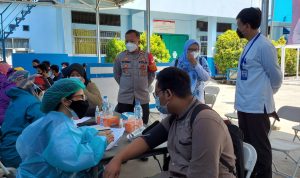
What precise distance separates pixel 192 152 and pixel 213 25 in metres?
16.1

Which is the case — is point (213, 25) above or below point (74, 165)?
above

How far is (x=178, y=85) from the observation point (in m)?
1.59

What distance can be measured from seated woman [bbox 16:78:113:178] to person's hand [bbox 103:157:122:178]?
7 cm

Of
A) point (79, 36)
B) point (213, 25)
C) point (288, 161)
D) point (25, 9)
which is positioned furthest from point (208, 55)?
point (288, 161)

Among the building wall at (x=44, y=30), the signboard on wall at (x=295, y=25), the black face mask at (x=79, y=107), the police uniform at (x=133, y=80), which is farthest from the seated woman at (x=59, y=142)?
the building wall at (x=44, y=30)

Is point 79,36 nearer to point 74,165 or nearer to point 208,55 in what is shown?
point 208,55

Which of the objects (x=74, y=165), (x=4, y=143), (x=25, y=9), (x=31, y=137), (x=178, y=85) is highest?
(x=25, y=9)

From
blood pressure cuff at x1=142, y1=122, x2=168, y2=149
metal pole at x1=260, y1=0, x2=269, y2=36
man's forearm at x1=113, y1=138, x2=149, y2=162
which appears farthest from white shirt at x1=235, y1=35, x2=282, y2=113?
metal pole at x1=260, y1=0, x2=269, y2=36

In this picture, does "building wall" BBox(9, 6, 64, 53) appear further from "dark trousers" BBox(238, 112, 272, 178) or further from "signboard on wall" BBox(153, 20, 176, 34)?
"dark trousers" BBox(238, 112, 272, 178)

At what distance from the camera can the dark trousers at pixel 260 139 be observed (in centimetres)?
258

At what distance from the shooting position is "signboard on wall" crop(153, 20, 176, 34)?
16.0 metres

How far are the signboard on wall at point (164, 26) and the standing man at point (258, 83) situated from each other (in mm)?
13637

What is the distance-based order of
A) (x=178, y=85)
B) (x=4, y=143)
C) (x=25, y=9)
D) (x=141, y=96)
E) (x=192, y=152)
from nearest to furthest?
(x=192, y=152) → (x=178, y=85) → (x=4, y=143) → (x=141, y=96) → (x=25, y=9)

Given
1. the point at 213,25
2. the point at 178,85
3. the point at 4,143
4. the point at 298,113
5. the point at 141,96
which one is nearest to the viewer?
the point at 178,85
